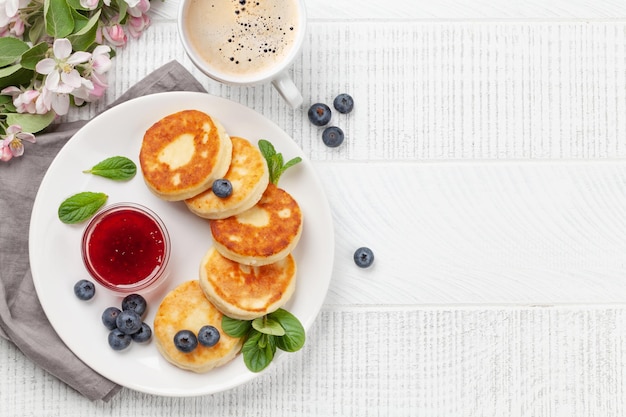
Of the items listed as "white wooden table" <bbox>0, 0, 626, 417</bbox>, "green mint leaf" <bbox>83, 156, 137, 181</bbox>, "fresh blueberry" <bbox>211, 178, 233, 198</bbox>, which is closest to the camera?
"fresh blueberry" <bbox>211, 178, 233, 198</bbox>

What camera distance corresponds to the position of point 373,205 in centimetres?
174

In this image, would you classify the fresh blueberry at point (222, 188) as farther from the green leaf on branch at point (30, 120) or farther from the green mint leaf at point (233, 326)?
the green leaf on branch at point (30, 120)

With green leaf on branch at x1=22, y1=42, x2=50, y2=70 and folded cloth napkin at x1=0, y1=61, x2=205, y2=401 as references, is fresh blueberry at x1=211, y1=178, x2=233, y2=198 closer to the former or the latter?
folded cloth napkin at x1=0, y1=61, x2=205, y2=401

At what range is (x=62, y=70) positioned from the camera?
1.61 m

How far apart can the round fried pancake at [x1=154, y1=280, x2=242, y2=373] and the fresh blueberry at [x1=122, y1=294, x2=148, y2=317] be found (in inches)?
1.4

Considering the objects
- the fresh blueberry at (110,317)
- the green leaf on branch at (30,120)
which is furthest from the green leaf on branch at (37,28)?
the fresh blueberry at (110,317)

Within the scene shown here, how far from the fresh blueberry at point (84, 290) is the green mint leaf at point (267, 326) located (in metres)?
0.34

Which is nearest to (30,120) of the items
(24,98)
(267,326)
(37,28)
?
(24,98)

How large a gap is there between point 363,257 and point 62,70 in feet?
2.43

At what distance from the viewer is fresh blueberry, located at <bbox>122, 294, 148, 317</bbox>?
1.61 metres

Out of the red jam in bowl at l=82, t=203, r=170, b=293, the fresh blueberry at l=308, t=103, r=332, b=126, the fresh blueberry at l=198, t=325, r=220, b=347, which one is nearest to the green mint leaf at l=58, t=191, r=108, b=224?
the red jam in bowl at l=82, t=203, r=170, b=293

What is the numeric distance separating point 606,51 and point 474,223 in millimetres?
497

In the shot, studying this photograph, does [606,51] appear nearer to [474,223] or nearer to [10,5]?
[474,223]

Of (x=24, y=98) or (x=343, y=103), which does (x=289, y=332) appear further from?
(x=24, y=98)
